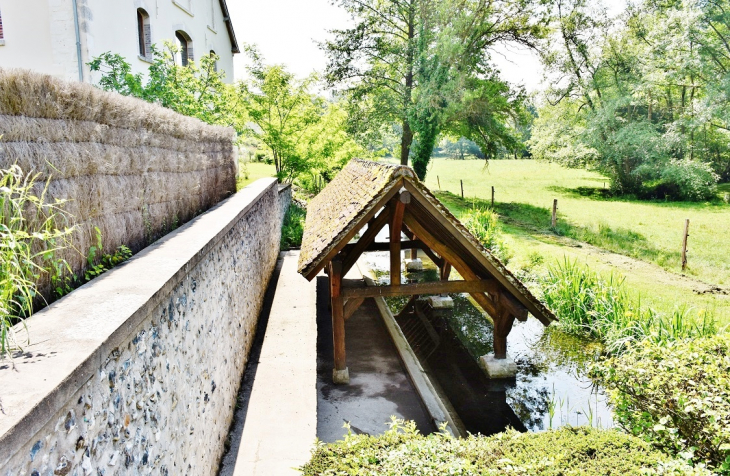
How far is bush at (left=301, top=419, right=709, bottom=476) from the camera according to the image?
10.2 feet

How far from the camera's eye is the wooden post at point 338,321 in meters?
6.71

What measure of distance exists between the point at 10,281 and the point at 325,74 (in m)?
25.8

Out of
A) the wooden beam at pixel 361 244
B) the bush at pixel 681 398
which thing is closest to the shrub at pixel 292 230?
the wooden beam at pixel 361 244

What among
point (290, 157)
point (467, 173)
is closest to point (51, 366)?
point (290, 157)

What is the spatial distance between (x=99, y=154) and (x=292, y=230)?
11.8 m

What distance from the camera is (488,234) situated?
14211 mm

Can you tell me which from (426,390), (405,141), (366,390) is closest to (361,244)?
(366,390)

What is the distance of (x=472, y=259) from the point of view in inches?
274

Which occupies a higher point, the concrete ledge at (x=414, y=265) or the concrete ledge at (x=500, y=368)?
the concrete ledge at (x=414, y=265)

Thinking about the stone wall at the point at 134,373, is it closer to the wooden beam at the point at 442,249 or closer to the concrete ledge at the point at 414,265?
the wooden beam at the point at 442,249

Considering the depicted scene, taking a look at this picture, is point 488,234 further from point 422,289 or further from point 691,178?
point 691,178

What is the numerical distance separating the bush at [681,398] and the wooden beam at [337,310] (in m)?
3.51

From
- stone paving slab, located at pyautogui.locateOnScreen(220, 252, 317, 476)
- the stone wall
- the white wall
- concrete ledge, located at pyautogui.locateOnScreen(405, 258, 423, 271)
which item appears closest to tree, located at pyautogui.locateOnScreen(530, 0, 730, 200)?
concrete ledge, located at pyautogui.locateOnScreen(405, 258, 423, 271)

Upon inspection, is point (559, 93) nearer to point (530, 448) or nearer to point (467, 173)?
point (467, 173)
